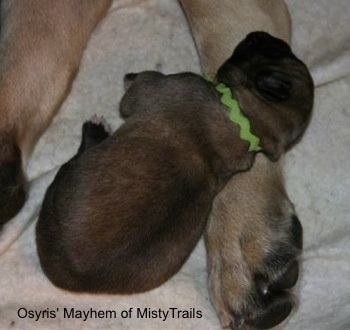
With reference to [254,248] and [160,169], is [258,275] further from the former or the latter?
[160,169]

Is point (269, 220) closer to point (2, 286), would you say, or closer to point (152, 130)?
point (152, 130)

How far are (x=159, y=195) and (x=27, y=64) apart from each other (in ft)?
1.41

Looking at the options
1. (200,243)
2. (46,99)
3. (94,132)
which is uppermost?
(46,99)

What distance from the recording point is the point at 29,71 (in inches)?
86.0

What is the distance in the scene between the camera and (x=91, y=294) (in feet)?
7.22

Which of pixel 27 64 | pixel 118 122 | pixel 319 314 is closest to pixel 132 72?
pixel 118 122

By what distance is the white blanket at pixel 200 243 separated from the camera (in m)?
2.23

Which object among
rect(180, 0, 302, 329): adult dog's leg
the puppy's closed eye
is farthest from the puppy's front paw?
the puppy's closed eye

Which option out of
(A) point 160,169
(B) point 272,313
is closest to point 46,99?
(A) point 160,169

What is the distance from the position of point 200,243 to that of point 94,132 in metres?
0.35

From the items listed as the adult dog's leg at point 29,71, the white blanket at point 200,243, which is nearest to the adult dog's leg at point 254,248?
the white blanket at point 200,243

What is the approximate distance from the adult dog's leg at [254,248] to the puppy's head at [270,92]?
0.08 metres

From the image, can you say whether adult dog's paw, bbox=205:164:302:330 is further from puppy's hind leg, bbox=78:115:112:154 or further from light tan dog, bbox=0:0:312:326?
puppy's hind leg, bbox=78:115:112:154

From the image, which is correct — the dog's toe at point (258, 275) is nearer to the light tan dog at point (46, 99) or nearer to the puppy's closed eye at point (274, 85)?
the light tan dog at point (46, 99)
